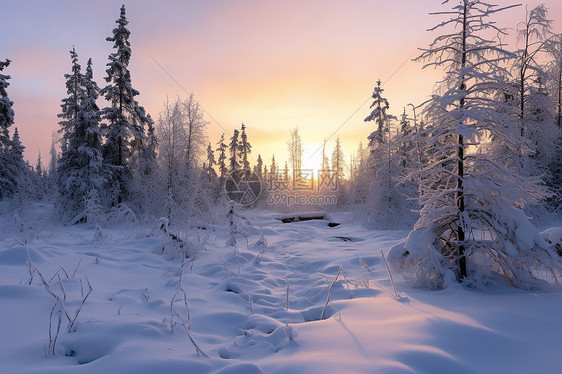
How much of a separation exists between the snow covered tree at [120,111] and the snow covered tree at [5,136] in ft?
19.7

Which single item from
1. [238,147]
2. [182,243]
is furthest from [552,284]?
[238,147]

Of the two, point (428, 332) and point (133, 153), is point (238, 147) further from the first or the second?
point (428, 332)

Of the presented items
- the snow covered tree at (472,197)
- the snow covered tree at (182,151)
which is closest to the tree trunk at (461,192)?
the snow covered tree at (472,197)

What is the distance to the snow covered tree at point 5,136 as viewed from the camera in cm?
1823

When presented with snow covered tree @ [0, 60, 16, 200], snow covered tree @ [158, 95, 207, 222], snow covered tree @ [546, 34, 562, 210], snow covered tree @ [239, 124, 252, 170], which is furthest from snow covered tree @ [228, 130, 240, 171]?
snow covered tree @ [546, 34, 562, 210]

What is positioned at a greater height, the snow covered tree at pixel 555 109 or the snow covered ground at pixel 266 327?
the snow covered tree at pixel 555 109

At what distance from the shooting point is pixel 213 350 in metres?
2.80

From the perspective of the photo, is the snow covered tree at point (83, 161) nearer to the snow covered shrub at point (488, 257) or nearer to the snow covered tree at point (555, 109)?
the snow covered shrub at point (488, 257)

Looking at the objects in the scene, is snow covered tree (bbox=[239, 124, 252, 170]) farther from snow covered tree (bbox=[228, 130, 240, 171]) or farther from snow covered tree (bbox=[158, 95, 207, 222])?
snow covered tree (bbox=[158, 95, 207, 222])

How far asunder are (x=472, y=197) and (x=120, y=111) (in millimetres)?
20821

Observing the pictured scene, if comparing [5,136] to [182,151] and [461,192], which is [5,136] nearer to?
[182,151]

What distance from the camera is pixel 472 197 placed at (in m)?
5.31

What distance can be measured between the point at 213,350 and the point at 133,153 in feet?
72.6

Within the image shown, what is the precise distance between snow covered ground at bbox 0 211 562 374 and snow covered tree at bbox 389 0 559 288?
0.46 metres
